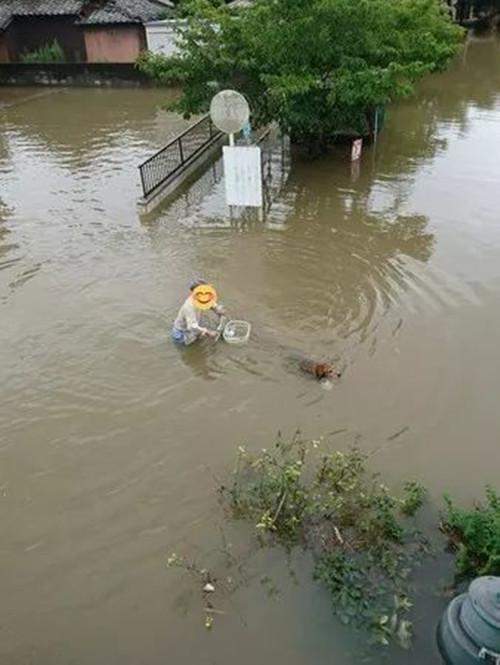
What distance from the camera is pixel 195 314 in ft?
28.7

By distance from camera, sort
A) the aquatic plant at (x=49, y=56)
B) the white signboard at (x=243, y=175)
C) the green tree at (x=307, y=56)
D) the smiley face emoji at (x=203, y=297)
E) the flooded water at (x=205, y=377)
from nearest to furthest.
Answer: the flooded water at (x=205, y=377), the smiley face emoji at (x=203, y=297), the white signboard at (x=243, y=175), the green tree at (x=307, y=56), the aquatic plant at (x=49, y=56)

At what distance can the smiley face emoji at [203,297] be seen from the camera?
27.8ft

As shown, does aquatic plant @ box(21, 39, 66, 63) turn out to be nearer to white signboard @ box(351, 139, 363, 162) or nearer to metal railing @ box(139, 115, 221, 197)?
metal railing @ box(139, 115, 221, 197)

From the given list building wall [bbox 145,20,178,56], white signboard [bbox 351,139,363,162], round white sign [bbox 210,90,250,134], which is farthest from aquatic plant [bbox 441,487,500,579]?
building wall [bbox 145,20,178,56]

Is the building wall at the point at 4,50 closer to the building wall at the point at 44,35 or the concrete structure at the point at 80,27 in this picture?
the concrete structure at the point at 80,27

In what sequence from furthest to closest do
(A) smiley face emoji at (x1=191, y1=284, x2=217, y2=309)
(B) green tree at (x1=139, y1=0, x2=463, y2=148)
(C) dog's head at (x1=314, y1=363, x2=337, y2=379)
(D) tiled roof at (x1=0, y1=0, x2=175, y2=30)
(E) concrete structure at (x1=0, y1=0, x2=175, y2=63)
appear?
(E) concrete structure at (x1=0, y1=0, x2=175, y2=63), (D) tiled roof at (x1=0, y1=0, x2=175, y2=30), (B) green tree at (x1=139, y1=0, x2=463, y2=148), (A) smiley face emoji at (x1=191, y1=284, x2=217, y2=309), (C) dog's head at (x1=314, y1=363, x2=337, y2=379)

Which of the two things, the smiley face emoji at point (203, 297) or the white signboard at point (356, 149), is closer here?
the smiley face emoji at point (203, 297)

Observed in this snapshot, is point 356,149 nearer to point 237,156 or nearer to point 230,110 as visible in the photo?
point 237,156

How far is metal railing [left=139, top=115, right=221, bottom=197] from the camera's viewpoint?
1434 cm

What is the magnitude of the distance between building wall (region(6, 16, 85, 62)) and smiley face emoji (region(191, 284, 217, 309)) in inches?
1036

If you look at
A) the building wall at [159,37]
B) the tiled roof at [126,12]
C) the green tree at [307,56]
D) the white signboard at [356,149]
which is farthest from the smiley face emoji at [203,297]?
the tiled roof at [126,12]

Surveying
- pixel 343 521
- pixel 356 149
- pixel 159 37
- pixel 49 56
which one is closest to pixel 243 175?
pixel 356 149

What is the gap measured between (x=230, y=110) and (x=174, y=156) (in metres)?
4.73

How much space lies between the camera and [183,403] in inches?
318
